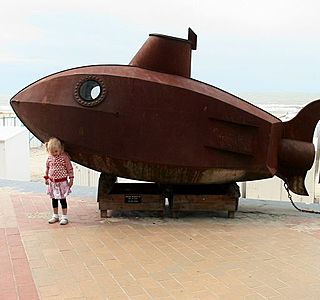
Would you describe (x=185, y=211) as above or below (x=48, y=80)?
below

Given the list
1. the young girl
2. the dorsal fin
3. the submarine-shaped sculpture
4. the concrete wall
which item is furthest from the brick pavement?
the concrete wall

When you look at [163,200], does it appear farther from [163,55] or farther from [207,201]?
[163,55]

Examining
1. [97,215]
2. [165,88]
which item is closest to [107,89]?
[165,88]

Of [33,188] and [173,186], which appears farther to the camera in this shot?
[33,188]

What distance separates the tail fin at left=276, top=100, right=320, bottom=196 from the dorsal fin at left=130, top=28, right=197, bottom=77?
5.36 feet

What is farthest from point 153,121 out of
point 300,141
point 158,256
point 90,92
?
point 300,141

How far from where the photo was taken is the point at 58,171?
18.1 feet

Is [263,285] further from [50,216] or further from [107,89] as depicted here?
[50,216]

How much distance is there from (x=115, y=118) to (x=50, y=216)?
Answer: 5.81 ft

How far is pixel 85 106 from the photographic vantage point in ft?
17.5

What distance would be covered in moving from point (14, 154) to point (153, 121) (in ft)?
20.6

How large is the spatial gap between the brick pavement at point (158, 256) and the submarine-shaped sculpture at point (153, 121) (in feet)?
2.42

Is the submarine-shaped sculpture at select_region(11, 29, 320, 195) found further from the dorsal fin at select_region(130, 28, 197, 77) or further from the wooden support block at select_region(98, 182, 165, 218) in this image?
the wooden support block at select_region(98, 182, 165, 218)

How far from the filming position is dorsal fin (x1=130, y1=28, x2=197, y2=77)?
5.69 meters
